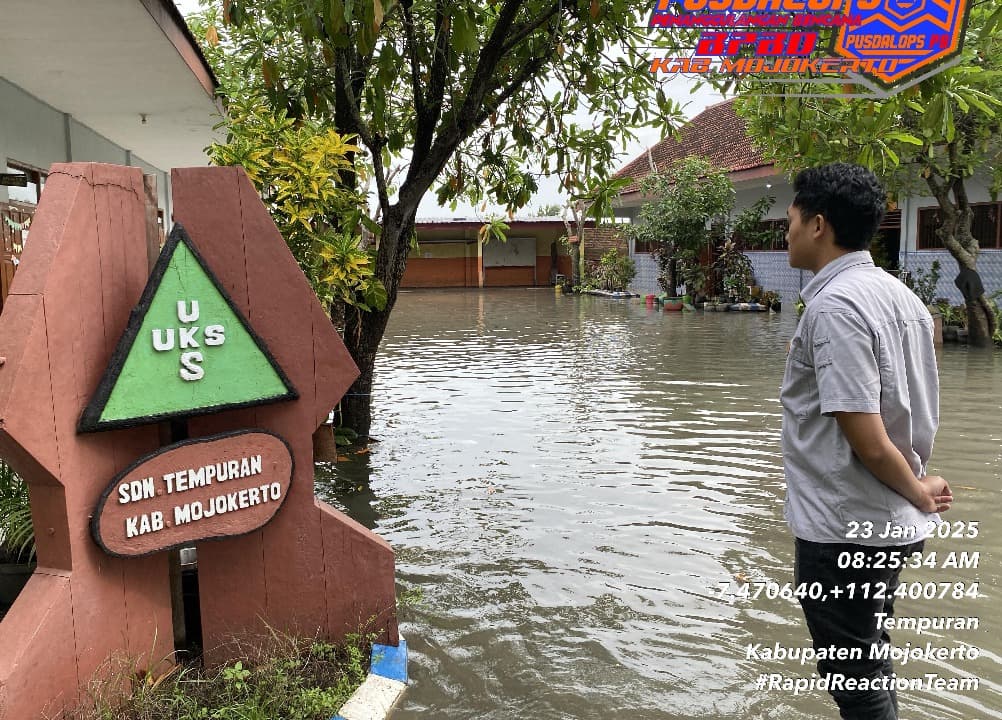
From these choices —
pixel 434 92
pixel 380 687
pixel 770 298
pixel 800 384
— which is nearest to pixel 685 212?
pixel 770 298

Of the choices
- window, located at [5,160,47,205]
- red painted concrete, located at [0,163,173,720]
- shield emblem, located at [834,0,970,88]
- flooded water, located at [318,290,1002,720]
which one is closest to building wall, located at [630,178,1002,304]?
flooded water, located at [318,290,1002,720]

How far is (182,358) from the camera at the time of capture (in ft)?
9.65

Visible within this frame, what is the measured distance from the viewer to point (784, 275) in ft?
70.9

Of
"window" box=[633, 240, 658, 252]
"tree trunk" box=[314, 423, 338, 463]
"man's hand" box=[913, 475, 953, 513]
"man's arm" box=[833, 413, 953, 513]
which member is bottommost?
"tree trunk" box=[314, 423, 338, 463]

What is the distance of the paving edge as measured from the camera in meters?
2.97

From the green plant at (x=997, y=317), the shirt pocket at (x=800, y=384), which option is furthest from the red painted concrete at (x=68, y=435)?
the green plant at (x=997, y=317)

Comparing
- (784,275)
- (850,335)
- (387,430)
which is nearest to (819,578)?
(850,335)

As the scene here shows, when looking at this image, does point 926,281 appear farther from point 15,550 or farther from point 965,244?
point 15,550

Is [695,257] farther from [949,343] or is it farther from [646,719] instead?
[646,719]

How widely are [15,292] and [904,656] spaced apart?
142 inches

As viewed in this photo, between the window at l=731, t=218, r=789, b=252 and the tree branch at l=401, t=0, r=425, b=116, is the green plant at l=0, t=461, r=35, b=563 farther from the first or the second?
the window at l=731, t=218, r=789, b=252

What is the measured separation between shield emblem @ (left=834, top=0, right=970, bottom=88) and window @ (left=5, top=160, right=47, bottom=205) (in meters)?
7.50

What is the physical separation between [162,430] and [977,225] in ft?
54.3

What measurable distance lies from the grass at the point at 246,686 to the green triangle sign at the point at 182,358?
843 mm
